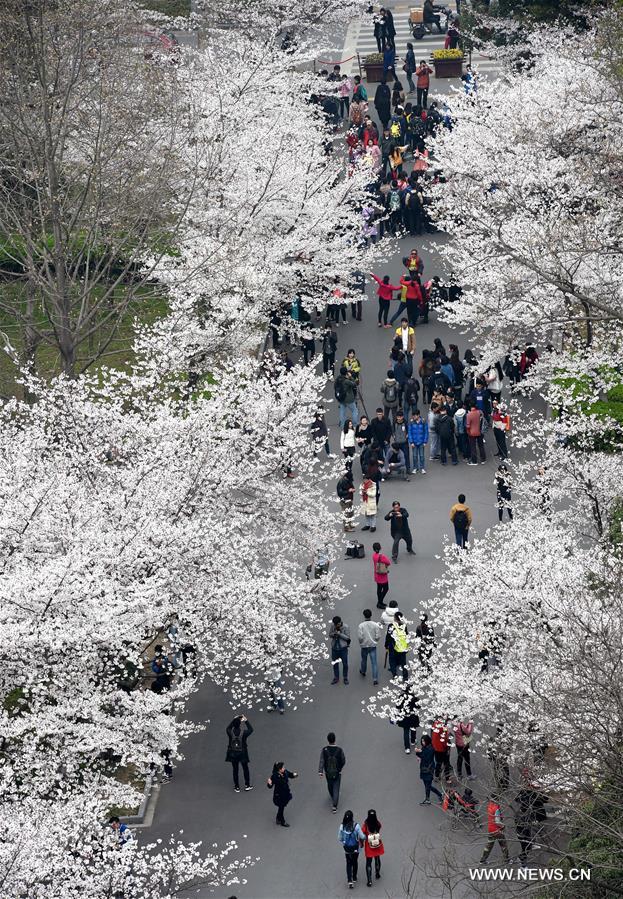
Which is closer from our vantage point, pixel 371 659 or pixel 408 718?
pixel 408 718

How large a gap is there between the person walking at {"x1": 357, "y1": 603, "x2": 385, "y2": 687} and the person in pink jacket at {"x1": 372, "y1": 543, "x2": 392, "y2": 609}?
169 cm

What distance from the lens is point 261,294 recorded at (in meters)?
35.5

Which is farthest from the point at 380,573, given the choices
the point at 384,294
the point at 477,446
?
the point at 384,294

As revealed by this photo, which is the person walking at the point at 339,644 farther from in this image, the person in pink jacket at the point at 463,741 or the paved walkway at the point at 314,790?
the person in pink jacket at the point at 463,741

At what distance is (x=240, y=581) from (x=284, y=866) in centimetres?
451

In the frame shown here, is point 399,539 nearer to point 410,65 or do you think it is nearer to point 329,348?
point 329,348

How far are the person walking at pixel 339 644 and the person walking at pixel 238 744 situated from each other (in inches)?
104

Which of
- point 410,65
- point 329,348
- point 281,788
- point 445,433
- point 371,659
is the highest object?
point 410,65

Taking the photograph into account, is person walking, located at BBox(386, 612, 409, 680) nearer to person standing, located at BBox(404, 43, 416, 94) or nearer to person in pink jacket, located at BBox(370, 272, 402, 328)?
person in pink jacket, located at BBox(370, 272, 402, 328)

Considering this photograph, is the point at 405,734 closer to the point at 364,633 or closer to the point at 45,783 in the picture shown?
the point at 364,633

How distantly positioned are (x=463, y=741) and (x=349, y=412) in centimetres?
1207

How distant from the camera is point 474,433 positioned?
110 ft

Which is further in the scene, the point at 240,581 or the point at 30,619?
the point at 240,581

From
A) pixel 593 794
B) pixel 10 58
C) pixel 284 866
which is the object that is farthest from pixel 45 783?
pixel 10 58
